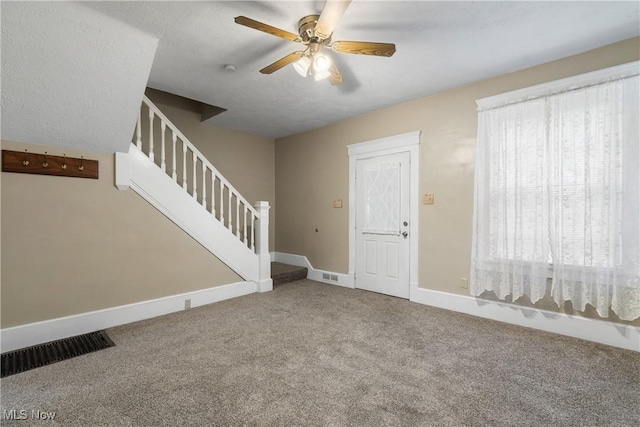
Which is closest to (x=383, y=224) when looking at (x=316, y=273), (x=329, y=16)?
(x=316, y=273)

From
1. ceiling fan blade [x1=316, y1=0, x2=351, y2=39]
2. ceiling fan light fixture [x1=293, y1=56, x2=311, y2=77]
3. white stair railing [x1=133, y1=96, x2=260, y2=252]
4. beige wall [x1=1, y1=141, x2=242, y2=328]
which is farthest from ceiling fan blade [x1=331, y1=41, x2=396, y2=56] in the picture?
beige wall [x1=1, y1=141, x2=242, y2=328]

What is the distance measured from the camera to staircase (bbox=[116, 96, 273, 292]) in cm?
307

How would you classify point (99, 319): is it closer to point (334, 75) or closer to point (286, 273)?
point (286, 273)

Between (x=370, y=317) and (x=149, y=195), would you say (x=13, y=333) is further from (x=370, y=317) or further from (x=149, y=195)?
(x=370, y=317)

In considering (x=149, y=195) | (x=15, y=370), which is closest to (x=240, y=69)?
(x=149, y=195)

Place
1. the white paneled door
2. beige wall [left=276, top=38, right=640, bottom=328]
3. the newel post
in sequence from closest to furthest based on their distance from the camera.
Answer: beige wall [left=276, top=38, right=640, bottom=328]
the white paneled door
the newel post

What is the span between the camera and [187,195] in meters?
3.39

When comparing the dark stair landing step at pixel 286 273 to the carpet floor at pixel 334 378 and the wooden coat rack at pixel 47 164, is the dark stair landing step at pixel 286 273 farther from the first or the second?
the wooden coat rack at pixel 47 164

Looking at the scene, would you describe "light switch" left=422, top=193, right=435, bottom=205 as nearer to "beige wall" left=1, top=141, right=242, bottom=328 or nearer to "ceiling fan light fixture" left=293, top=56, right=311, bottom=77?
"ceiling fan light fixture" left=293, top=56, right=311, bottom=77

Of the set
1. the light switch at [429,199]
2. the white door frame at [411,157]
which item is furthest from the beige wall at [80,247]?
the light switch at [429,199]

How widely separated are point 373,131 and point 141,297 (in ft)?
12.0

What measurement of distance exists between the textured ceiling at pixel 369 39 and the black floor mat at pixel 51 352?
7.03 feet

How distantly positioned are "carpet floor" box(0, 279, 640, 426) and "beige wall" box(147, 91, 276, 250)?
9.19 feet

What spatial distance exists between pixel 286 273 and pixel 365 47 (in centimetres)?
351
